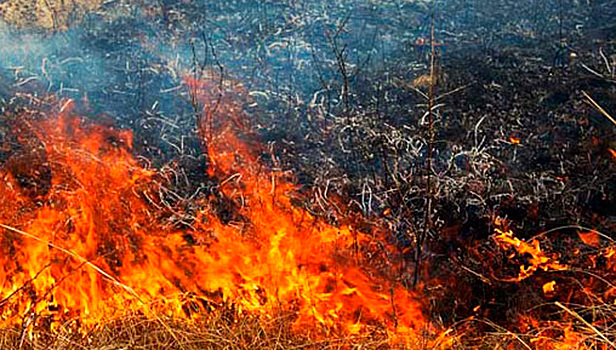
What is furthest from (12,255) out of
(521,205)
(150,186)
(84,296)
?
(521,205)

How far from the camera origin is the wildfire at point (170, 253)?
3.18 m

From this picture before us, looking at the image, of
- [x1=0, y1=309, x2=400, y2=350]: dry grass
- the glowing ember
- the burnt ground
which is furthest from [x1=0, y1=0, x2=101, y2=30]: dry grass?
the glowing ember

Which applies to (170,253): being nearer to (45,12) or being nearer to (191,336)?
(191,336)

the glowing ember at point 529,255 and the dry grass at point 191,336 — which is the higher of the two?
the dry grass at point 191,336

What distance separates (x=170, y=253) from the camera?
382cm

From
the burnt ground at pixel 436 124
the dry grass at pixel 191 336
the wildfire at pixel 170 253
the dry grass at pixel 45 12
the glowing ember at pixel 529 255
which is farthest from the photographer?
the dry grass at pixel 45 12

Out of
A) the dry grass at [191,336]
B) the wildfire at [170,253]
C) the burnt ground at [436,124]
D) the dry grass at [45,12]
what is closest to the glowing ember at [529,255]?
the burnt ground at [436,124]

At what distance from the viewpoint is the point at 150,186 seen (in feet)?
14.3

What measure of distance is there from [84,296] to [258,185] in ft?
4.66

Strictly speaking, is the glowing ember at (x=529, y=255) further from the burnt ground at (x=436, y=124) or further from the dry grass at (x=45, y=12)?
the dry grass at (x=45, y=12)

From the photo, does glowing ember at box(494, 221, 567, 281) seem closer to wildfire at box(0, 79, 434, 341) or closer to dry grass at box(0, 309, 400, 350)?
wildfire at box(0, 79, 434, 341)

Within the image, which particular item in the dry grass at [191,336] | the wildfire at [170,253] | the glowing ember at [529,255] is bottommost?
the wildfire at [170,253]

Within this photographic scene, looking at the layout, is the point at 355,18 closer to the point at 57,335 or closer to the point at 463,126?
the point at 463,126

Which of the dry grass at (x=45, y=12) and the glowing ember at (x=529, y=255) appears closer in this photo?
the glowing ember at (x=529, y=255)
